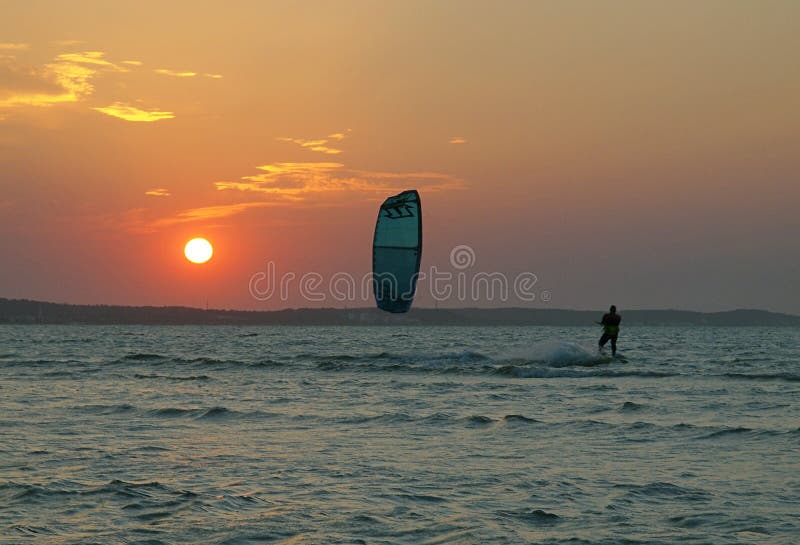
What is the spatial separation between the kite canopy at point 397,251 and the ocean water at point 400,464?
2496mm

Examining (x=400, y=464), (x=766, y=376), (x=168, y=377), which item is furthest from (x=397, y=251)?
(x=400, y=464)

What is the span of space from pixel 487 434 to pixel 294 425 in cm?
308

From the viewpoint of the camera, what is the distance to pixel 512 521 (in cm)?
809

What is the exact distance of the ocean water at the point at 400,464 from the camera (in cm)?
786

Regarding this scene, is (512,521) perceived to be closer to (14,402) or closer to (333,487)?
Result: (333,487)

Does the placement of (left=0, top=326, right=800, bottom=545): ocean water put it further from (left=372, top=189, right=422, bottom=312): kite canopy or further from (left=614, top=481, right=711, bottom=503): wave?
(left=372, top=189, right=422, bottom=312): kite canopy

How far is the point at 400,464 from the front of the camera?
10844 millimetres

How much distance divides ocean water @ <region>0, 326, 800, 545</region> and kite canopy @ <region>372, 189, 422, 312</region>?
2.50m

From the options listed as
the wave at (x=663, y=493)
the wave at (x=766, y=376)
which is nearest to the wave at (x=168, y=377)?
the wave at (x=766, y=376)

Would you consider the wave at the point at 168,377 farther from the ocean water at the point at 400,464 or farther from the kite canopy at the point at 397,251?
the kite canopy at the point at 397,251

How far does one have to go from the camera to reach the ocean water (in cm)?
786

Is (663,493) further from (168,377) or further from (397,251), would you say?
(168,377)

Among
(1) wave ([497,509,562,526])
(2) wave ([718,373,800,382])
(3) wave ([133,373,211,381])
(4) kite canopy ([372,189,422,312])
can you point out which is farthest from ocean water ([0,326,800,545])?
(3) wave ([133,373,211,381])

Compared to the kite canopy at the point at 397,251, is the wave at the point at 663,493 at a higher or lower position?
lower
